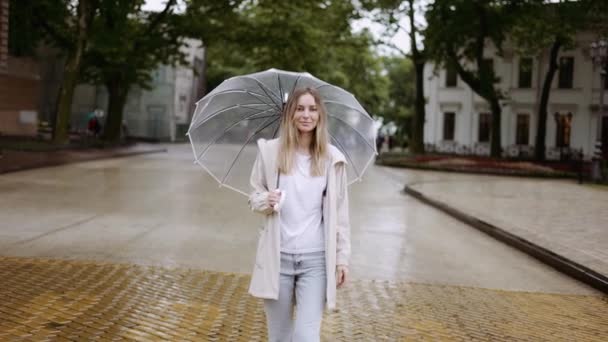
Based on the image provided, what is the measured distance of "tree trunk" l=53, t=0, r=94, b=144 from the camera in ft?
97.8

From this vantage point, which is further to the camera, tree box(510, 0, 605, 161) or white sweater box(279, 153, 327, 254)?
tree box(510, 0, 605, 161)

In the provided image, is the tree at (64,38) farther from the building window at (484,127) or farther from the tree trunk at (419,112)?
the building window at (484,127)

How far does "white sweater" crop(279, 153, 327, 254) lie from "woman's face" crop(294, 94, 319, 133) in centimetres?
23

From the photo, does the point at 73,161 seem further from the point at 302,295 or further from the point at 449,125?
the point at 449,125

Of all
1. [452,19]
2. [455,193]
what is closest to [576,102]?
[452,19]

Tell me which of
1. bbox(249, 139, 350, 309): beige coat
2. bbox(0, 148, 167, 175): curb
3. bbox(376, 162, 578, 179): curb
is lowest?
bbox(376, 162, 578, 179): curb

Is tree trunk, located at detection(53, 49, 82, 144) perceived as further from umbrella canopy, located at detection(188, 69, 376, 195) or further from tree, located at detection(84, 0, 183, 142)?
umbrella canopy, located at detection(188, 69, 376, 195)

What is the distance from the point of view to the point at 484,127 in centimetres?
4916

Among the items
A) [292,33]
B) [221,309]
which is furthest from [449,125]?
[221,309]

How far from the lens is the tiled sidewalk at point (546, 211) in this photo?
995cm

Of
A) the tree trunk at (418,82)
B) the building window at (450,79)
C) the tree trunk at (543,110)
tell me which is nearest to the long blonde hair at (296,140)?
the tree trunk at (418,82)

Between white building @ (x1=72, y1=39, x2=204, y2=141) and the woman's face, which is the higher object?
white building @ (x1=72, y1=39, x2=204, y2=141)

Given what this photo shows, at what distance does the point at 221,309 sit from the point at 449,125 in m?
46.3

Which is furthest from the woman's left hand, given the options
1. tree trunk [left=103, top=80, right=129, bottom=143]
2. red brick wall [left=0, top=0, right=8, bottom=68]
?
tree trunk [left=103, top=80, right=129, bottom=143]
